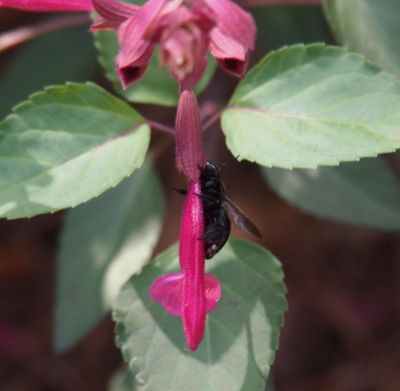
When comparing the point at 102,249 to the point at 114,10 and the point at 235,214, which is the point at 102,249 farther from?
the point at 114,10

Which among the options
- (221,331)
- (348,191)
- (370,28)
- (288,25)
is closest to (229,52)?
(221,331)

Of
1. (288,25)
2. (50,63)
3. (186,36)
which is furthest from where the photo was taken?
(50,63)

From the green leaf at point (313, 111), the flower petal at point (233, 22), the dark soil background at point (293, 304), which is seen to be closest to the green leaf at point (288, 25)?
the dark soil background at point (293, 304)

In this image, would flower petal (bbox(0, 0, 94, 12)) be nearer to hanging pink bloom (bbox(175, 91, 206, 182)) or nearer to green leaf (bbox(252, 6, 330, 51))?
hanging pink bloom (bbox(175, 91, 206, 182))

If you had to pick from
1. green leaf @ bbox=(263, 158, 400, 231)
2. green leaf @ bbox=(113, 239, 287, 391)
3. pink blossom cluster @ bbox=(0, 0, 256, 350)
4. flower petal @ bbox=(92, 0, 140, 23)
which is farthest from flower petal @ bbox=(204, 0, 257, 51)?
green leaf @ bbox=(263, 158, 400, 231)

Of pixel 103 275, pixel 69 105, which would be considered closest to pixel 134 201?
pixel 103 275

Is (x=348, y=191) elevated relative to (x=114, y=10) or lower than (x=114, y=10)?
lower
